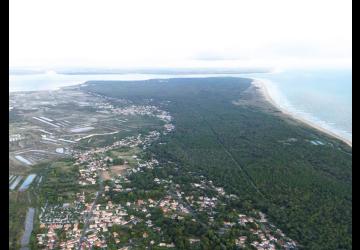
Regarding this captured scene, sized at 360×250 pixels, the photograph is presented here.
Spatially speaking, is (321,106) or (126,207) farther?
(321,106)

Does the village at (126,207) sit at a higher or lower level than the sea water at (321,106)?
lower

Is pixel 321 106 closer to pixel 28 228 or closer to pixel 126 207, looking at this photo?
pixel 126 207

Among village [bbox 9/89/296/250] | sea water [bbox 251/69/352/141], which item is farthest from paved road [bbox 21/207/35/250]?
sea water [bbox 251/69/352/141]

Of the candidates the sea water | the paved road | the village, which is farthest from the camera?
the sea water

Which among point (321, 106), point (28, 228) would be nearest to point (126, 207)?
point (28, 228)

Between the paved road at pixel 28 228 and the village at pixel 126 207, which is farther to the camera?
the village at pixel 126 207

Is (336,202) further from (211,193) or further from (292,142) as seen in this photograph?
(292,142)

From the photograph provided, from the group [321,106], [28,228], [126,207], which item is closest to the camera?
[28,228]

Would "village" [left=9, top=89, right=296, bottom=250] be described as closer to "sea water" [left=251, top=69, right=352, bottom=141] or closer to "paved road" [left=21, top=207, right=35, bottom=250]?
"paved road" [left=21, top=207, right=35, bottom=250]

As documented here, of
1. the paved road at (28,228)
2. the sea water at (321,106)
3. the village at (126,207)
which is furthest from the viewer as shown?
the sea water at (321,106)

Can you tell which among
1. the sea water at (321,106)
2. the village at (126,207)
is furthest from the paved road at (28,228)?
the sea water at (321,106)

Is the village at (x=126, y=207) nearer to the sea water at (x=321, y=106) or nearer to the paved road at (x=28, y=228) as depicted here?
the paved road at (x=28, y=228)

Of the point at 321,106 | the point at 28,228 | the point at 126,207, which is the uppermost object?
the point at 321,106
